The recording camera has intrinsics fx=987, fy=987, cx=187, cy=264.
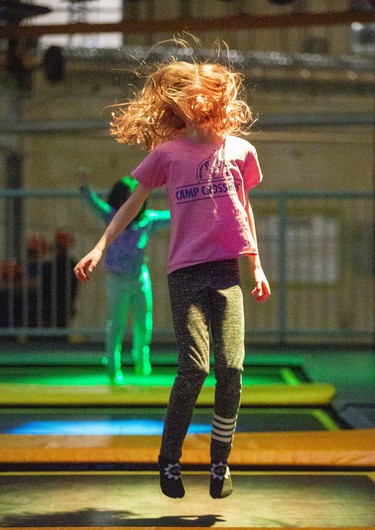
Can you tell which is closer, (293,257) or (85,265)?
(85,265)

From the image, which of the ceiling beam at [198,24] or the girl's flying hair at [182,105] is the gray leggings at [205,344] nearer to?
the girl's flying hair at [182,105]

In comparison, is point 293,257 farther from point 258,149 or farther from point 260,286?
point 260,286

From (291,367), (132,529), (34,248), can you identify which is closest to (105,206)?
(291,367)

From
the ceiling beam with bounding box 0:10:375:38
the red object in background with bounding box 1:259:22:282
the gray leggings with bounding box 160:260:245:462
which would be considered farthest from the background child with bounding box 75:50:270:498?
the red object in background with bounding box 1:259:22:282

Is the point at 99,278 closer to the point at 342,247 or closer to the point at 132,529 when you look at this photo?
the point at 342,247

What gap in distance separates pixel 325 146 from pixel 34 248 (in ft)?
17.9

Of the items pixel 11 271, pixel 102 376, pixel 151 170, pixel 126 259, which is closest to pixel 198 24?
pixel 126 259

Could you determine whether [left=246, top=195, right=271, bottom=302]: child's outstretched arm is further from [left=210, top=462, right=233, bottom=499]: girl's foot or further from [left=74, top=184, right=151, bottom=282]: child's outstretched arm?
[left=210, top=462, right=233, bottom=499]: girl's foot

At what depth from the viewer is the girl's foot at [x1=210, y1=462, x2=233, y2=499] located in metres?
2.99

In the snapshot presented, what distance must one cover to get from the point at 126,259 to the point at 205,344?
2.43m

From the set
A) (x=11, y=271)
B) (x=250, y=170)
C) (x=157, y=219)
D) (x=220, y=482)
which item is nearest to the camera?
(x=220, y=482)

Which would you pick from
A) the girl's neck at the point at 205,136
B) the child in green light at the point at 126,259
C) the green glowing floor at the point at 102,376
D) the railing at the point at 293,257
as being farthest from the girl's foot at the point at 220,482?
the railing at the point at 293,257

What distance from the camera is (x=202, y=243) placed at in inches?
117

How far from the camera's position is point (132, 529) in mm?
2736
